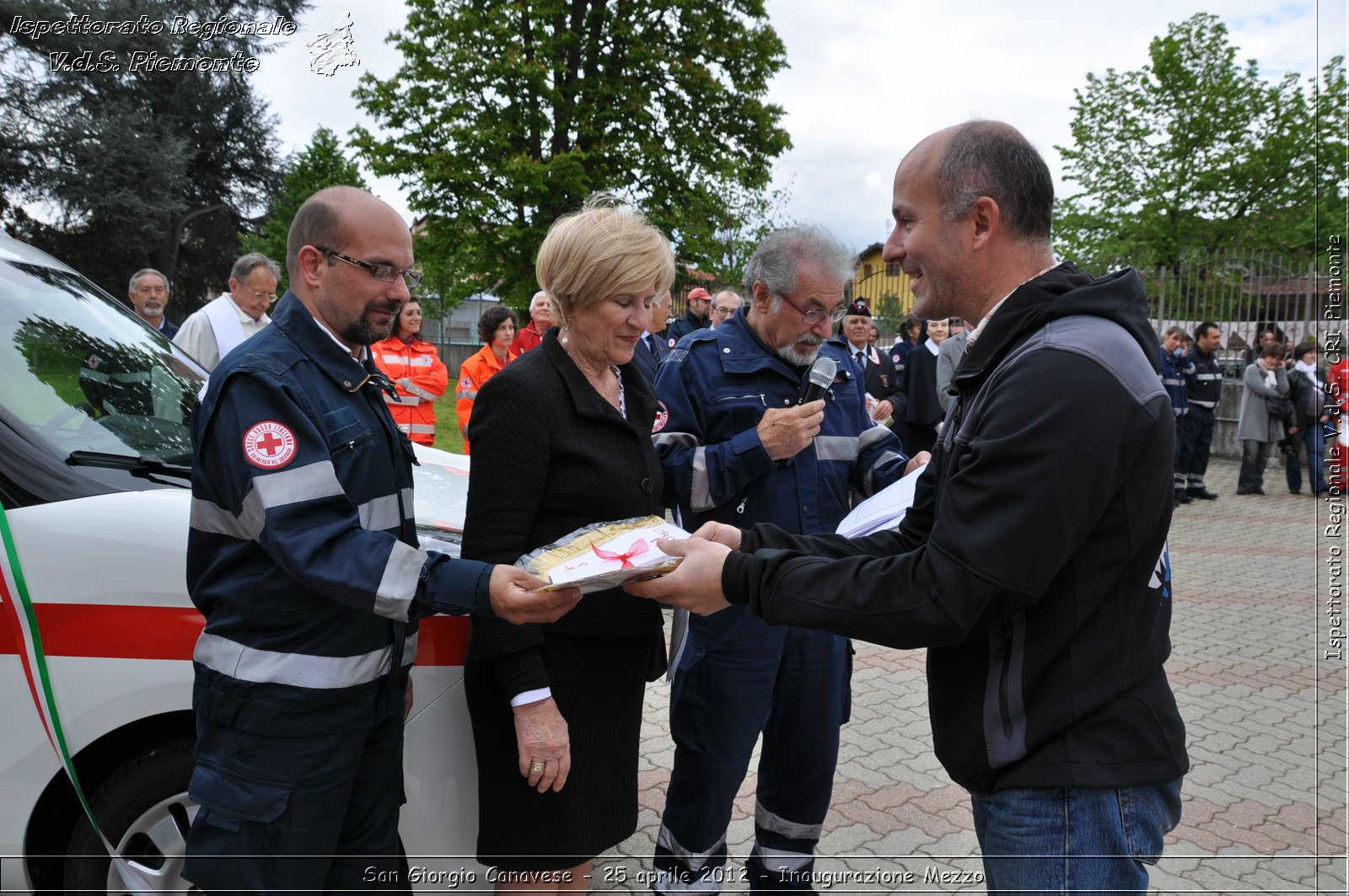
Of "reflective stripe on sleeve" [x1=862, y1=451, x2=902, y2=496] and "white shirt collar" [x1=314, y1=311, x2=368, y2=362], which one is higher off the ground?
"white shirt collar" [x1=314, y1=311, x2=368, y2=362]

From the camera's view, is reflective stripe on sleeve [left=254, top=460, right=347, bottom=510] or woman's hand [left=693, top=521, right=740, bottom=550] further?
woman's hand [left=693, top=521, right=740, bottom=550]

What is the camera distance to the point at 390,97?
21.8 metres

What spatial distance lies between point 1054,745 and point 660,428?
169cm

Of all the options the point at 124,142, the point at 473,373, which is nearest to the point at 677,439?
the point at 473,373

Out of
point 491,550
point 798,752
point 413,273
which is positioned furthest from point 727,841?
point 413,273

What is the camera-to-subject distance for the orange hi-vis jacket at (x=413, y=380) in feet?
25.3

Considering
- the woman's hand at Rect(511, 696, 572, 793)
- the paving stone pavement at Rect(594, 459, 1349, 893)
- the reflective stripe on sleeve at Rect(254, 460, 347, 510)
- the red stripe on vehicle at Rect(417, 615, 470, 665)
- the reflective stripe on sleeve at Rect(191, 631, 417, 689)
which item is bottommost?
the paving stone pavement at Rect(594, 459, 1349, 893)

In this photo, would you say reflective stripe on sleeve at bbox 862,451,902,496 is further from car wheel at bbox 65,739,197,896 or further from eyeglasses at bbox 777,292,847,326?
car wheel at bbox 65,739,197,896

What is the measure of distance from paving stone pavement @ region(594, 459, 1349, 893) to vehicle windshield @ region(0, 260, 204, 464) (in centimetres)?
243

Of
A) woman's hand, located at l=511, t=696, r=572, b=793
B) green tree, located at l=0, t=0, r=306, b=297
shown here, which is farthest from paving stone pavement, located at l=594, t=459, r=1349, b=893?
green tree, located at l=0, t=0, r=306, b=297

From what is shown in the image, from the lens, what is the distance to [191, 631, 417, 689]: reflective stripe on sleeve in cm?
Result: 189

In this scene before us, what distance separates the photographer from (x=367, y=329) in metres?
2.12

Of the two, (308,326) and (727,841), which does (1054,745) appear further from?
(727,841)

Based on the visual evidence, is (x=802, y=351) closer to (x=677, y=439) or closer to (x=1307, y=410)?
(x=677, y=439)
